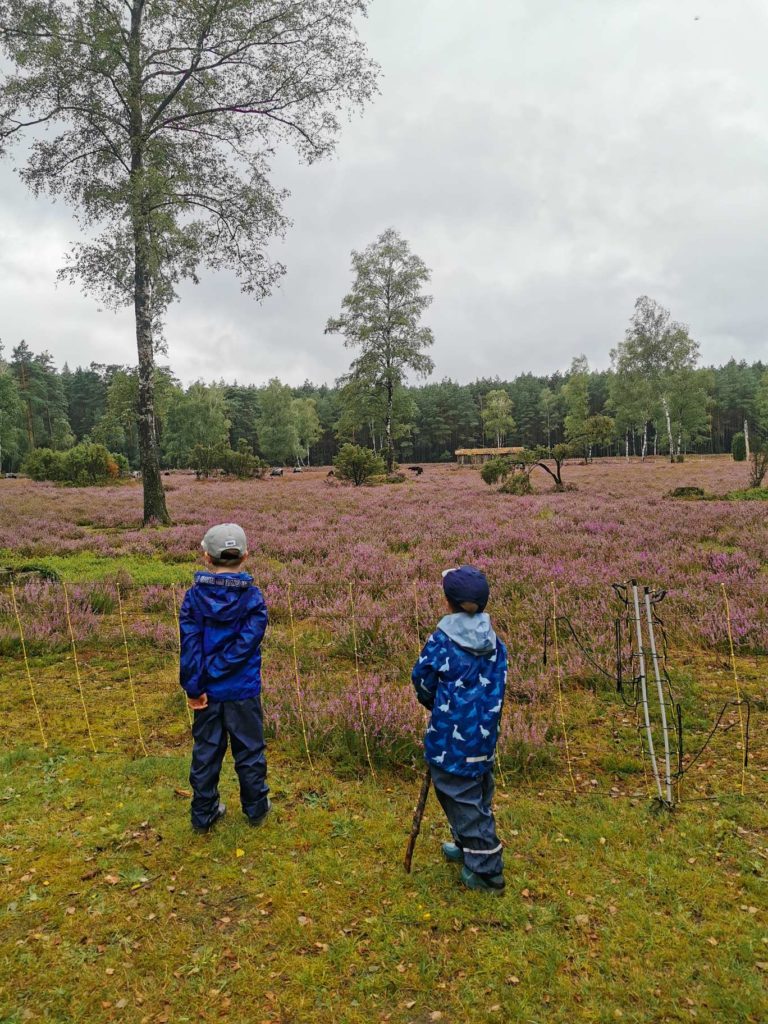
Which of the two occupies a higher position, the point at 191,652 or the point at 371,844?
the point at 191,652

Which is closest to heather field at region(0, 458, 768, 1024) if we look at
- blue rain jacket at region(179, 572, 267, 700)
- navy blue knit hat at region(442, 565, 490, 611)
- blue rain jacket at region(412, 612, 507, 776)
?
blue rain jacket at region(412, 612, 507, 776)

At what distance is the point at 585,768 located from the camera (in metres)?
4.33

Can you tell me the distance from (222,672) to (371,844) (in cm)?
142

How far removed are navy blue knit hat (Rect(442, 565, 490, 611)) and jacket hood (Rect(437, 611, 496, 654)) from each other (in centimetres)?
8

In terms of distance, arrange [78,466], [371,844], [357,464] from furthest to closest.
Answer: [78,466] < [357,464] < [371,844]

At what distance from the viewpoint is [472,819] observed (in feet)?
10.0

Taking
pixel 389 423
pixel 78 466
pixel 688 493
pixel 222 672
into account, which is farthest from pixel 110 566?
pixel 389 423

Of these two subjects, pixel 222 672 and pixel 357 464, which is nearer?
pixel 222 672

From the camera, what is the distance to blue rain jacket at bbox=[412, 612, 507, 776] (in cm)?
304

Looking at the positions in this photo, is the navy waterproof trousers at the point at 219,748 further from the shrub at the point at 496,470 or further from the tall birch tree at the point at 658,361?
the tall birch tree at the point at 658,361

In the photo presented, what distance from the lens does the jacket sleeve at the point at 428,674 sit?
313cm

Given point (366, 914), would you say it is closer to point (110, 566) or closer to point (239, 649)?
point (239, 649)

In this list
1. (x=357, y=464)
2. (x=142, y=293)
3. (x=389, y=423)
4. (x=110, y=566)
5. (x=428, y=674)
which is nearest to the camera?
(x=428, y=674)

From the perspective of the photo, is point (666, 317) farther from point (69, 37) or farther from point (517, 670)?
point (517, 670)
